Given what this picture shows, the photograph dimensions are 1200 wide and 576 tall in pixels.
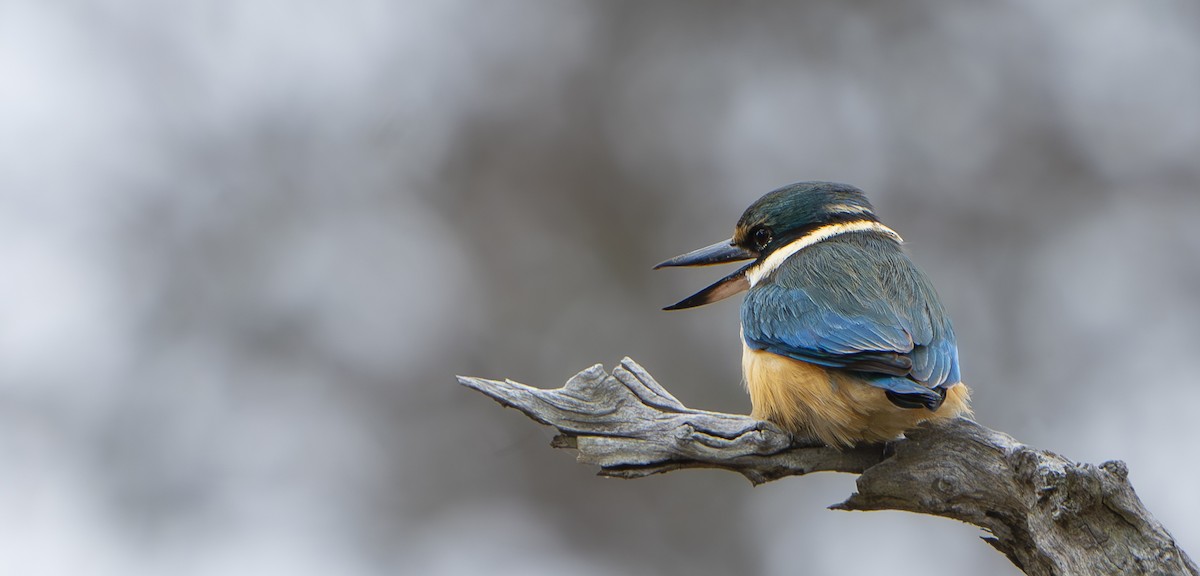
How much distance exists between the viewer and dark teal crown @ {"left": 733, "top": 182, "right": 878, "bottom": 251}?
145 inches

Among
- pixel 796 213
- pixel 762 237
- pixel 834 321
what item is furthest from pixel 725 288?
pixel 834 321

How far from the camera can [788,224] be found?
12.1ft

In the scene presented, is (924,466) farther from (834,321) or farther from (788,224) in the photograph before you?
(788,224)

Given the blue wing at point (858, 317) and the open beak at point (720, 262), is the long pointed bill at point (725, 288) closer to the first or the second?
the open beak at point (720, 262)

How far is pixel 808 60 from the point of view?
7.02 meters

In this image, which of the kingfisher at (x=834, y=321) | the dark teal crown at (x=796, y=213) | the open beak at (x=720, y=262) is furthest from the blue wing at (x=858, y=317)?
the open beak at (x=720, y=262)

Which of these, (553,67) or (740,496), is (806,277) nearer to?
(740,496)

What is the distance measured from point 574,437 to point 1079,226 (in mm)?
4883

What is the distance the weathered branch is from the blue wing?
9.0 inches

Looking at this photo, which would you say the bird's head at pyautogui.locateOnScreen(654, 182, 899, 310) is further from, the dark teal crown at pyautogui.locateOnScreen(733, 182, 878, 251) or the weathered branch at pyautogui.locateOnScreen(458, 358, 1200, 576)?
the weathered branch at pyautogui.locateOnScreen(458, 358, 1200, 576)

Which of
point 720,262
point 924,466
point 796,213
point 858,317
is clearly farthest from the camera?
point 720,262

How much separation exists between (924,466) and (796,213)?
1.07 metres

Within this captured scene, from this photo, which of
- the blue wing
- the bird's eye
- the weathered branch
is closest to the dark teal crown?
the bird's eye

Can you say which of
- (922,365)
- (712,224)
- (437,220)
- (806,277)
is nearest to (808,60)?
(712,224)
